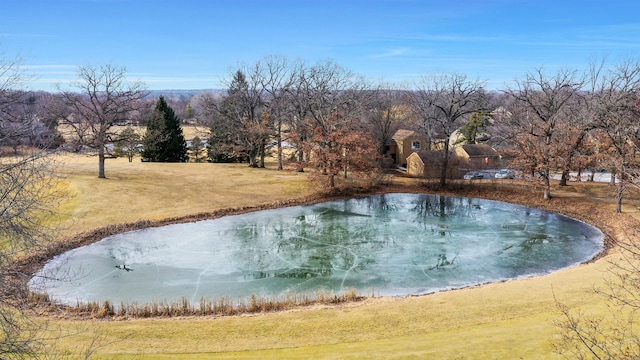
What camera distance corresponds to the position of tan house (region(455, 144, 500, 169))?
1881 inches

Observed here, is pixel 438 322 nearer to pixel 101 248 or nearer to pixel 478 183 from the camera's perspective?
pixel 101 248

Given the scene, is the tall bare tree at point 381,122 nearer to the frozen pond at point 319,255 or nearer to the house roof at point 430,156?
the house roof at point 430,156

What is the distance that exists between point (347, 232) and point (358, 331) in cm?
1250

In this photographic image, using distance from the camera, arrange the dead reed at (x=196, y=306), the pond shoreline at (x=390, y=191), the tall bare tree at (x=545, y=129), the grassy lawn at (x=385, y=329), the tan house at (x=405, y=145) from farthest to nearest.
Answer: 1. the tan house at (x=405, y=145)
2. the tall bare tree at (x=545, y=129)
3. the pond shoreline at (x=390, y=191)
4. the dead reed at (x=196, y=306)
5. the grassy lawn at (x=385, y=329)

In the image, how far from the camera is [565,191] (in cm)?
3325

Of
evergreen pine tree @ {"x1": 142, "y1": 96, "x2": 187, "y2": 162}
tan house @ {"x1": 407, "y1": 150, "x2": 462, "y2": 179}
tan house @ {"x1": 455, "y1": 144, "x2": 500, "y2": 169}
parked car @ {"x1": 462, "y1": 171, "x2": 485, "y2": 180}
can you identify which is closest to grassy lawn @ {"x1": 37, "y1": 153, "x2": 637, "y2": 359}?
parked car @ {"x1": 462, "y1": 171, "x2": 485, "y2": 180}

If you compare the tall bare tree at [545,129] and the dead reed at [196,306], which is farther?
the tall bare tree at [545,129]

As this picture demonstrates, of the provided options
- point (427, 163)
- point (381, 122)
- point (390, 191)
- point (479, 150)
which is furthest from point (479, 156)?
point (390, 191)

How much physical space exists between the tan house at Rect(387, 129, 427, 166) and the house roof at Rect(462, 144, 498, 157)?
502 centimetres

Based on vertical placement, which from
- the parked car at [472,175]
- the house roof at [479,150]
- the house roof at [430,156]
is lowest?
the parked car at [472,175]

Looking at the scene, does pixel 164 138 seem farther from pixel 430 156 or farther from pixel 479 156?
pixel 479 156

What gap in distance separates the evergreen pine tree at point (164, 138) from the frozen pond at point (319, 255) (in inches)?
962

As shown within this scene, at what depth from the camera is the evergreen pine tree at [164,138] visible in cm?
4744

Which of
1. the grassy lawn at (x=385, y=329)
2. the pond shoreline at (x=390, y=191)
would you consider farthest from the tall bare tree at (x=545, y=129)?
the grassy lawn at (x=385, y=329)
